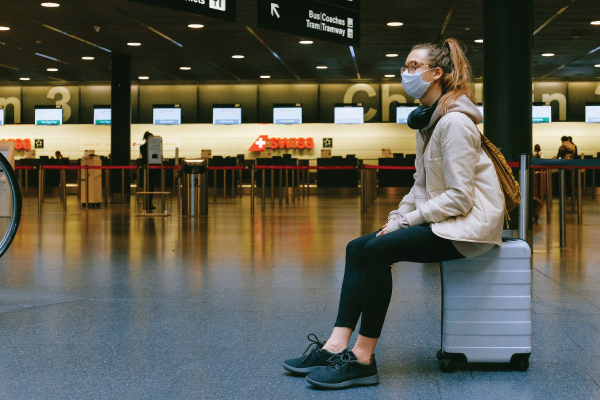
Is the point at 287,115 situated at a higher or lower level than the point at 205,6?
higher

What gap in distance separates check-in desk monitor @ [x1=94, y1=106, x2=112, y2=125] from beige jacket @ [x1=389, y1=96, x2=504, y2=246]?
23661mm

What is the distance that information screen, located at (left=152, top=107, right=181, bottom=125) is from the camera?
81.4 feet

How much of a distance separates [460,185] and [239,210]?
1168 centimetres

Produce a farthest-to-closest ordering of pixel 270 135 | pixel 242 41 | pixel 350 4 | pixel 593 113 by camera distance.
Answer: pixel 270 135 < pixel 593 113 < pixel 242 41 < pixel 350 4

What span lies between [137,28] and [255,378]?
13.3 metres

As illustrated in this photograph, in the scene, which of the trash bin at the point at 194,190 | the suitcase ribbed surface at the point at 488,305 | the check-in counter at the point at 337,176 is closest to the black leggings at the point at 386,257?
the suitcase ribbed surface at the point at 488,305

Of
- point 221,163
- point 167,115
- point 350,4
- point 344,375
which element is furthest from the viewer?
point 167,115

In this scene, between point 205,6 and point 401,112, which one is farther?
point 401,112

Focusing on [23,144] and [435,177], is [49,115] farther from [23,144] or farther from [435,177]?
[435,177]

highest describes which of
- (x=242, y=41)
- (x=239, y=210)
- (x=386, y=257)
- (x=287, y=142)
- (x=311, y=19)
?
(x=242, y=41)

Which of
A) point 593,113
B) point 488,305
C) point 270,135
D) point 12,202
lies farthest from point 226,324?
point 593,113

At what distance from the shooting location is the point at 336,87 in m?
24.6

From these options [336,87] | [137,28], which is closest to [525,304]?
[137,28]

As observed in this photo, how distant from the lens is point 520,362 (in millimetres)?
2758
